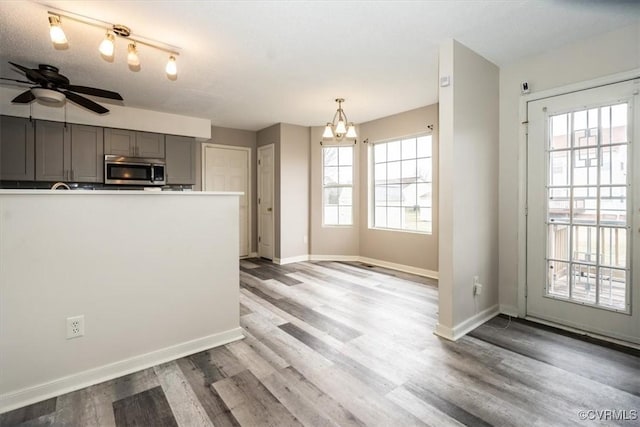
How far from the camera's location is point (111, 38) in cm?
229

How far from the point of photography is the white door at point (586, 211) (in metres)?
2.49

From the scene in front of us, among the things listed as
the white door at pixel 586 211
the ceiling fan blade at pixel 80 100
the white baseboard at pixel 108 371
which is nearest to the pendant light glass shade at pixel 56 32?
the ceiling fan blade at pixel 80 100

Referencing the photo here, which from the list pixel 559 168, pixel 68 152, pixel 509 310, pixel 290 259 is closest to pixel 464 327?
pixel 509 310

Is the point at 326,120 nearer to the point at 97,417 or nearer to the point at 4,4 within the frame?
the point at 4,4

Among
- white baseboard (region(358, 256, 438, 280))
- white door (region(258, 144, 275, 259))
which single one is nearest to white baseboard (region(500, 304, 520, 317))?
white baseboard (region(358, 256, 438, 280))

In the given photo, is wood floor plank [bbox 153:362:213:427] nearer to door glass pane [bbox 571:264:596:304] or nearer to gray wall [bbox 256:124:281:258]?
door glass pane [bbox 571:264:596:304]

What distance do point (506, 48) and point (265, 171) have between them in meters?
4.32

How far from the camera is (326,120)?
532 cm

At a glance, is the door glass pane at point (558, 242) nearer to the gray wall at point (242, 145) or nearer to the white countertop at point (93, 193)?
the white countertop at point (93, 193)

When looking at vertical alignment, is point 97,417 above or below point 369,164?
below

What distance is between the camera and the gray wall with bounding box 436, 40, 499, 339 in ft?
8.71

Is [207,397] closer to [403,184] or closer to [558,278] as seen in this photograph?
[558,278]

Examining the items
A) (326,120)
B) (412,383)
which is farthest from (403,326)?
(326,120)

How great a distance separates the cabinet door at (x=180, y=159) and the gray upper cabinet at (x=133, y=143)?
0.45ft
